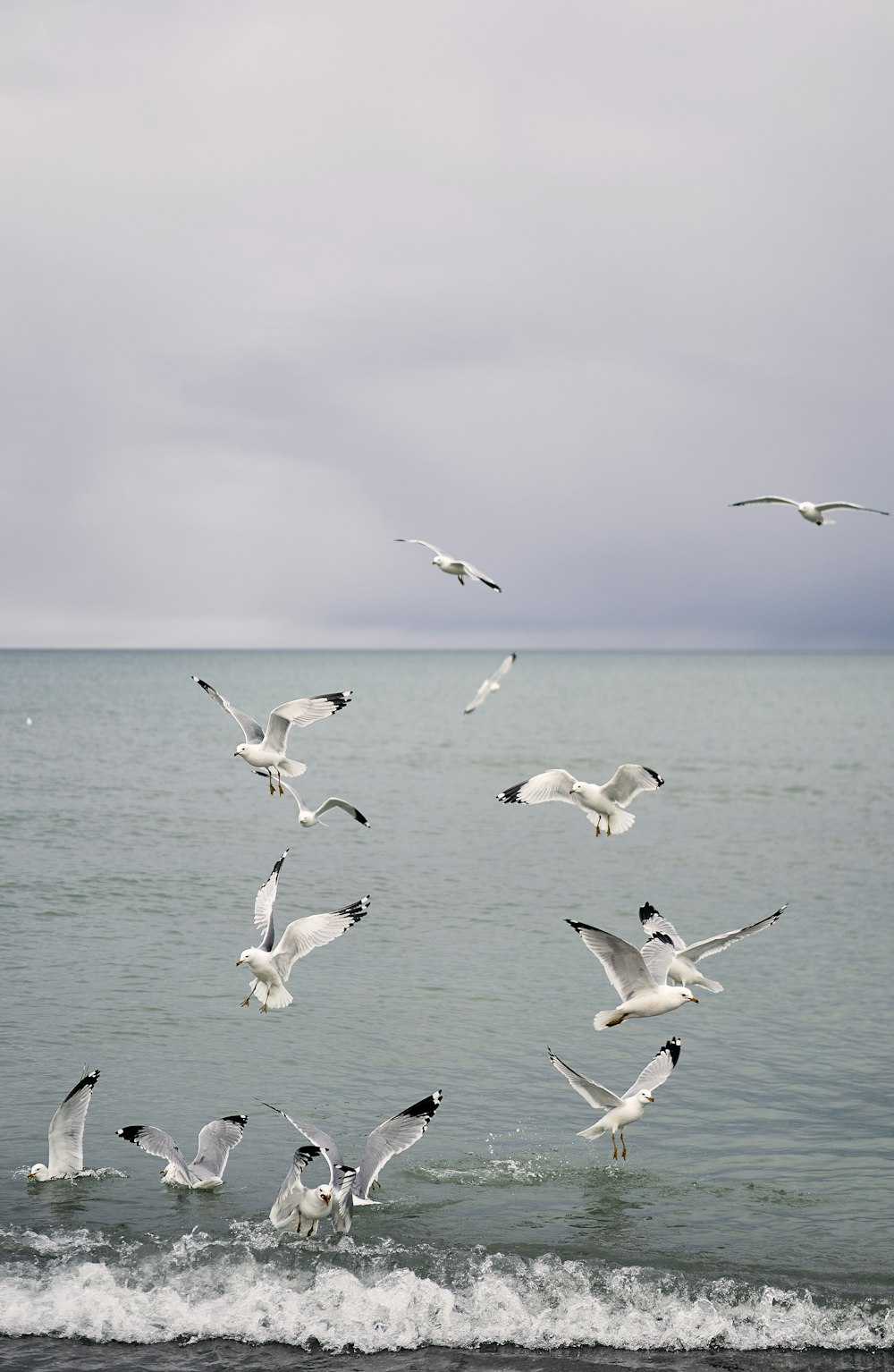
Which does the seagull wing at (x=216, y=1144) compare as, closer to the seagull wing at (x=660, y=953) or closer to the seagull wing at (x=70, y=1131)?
the seagull wing at (x=70, y=1131)

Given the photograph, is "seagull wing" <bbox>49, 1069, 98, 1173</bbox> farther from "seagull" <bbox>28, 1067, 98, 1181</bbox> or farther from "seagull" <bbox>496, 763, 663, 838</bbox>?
"seagull" <bbox>496, 763, 663, 838</bbox>

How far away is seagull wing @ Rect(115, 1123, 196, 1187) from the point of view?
1151 cm

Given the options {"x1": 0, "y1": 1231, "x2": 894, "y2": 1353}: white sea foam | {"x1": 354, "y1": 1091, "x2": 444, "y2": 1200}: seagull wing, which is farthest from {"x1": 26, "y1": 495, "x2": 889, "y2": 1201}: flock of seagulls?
{"x1": 0, "y1": 1231, "x2": 894, "y2": 1353}: white sea foam

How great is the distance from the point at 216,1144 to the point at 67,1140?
1275 millimetres

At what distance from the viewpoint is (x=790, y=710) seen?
335 ft

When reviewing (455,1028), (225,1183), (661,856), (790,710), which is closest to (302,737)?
(661,856)

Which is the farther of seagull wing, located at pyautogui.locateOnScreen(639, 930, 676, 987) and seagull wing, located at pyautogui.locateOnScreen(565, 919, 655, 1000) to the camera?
seagull wing, located at pyautogui.locateOnScreen(639, 930, 676, 987)

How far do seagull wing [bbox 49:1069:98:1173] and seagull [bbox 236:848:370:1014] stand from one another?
1.83 m

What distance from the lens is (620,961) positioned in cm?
1137

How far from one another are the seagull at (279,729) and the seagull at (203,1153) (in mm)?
3194

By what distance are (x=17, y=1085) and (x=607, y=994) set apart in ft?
26.1

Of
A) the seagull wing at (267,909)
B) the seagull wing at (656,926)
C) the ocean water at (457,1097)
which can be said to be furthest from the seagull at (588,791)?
the ocean water at (457,1097)

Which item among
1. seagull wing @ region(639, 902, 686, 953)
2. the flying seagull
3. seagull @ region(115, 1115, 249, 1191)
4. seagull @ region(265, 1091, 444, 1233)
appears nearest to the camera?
seagull @ region(265, 1091, 444, 1233)

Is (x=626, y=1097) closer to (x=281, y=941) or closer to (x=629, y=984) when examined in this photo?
(x=629, y=984)
